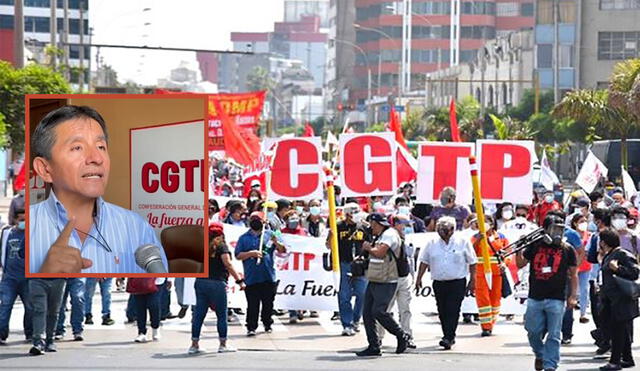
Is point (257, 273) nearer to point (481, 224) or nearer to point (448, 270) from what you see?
point (448, 270)

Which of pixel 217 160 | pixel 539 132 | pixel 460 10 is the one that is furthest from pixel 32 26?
pixel 539 132

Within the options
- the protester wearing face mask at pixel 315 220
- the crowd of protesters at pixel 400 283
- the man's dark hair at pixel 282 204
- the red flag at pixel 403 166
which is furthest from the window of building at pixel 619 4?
the man's dark hair at pixel 282 204

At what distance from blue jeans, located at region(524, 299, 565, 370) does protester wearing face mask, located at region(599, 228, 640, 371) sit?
0.89 meters

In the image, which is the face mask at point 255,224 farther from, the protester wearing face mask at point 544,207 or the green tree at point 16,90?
the green tree at point 16,90

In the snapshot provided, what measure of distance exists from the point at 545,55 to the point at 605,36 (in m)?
5.71

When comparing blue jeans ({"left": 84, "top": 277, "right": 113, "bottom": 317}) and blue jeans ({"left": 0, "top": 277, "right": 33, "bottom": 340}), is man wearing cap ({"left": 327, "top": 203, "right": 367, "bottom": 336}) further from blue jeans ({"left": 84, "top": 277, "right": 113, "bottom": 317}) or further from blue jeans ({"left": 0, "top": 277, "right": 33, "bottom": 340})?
blue jeans ({"left": 0, "top": 277, "right": 33, "bottom": 340})

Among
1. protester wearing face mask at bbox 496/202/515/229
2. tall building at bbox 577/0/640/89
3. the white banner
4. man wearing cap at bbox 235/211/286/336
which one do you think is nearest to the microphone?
man wearing cap at bbox 235/211/286/336

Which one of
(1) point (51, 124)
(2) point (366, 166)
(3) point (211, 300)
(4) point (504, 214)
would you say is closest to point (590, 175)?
(4) point (504, 214)

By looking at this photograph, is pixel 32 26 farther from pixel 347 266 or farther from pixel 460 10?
pixel 347 266

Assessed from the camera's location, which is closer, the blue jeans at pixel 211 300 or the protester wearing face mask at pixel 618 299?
the protester wearing face mask at pixel 618 299

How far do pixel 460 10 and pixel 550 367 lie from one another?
147 meters

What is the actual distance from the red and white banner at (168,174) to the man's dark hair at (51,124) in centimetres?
31

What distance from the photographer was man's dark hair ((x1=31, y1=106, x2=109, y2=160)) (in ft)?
36.0

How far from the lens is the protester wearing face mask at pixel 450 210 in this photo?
2125cm
